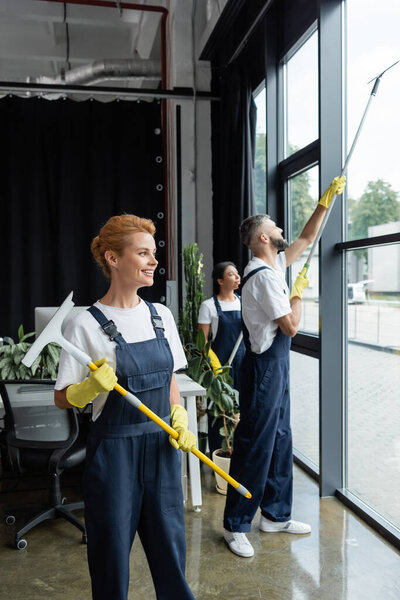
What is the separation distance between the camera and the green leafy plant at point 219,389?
127 inches

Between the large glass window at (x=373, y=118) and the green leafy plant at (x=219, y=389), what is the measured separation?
1.14 m

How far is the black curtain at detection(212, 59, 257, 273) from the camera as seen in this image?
161 inches

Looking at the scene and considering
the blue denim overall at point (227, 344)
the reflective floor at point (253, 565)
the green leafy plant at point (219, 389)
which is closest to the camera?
the reflective floor at point (253, 565)

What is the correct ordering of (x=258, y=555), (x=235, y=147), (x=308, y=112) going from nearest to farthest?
(x=258, y=555)
(x=308, y=112)
(x=235, y=147)

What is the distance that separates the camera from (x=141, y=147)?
16.9 ft

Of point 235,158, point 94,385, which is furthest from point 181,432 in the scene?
point 235,158

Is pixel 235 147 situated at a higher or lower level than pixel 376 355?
higher

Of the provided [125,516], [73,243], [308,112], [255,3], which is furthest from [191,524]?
[255,3]

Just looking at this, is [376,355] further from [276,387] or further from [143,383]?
[143,383]

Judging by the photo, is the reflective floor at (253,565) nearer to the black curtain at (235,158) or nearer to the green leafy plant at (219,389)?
the green leafy plant at (219,389)

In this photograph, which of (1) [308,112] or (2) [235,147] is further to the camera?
(2) [235,147]

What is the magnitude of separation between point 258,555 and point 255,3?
11.4 feet

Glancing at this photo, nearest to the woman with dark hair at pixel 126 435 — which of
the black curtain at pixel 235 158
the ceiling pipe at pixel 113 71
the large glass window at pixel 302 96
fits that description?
the large glass window at pixel 302 96

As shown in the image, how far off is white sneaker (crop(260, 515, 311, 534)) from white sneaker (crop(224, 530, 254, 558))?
19 centimetres
